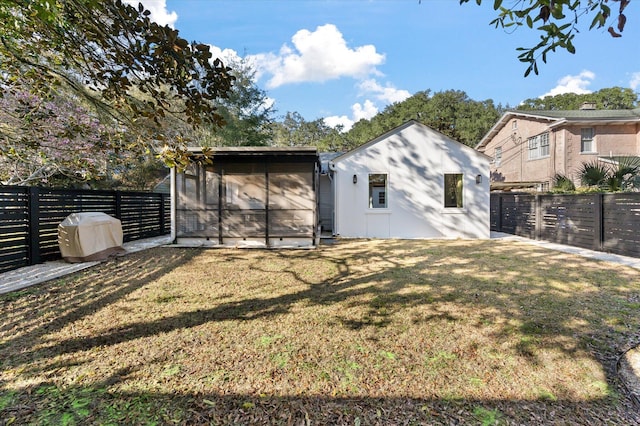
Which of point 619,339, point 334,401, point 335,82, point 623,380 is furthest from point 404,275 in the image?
point 335,82

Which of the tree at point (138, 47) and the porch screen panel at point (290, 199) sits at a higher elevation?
the tree at point (138, 47)

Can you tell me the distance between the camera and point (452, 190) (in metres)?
10.7

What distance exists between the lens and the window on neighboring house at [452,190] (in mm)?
10586

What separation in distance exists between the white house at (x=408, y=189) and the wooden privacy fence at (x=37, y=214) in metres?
6.88

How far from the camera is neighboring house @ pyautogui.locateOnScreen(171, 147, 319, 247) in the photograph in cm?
858

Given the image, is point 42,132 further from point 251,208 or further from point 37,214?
point 251,208

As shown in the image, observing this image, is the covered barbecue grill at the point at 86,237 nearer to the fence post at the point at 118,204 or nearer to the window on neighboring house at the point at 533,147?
the fence post at the point at 118,204

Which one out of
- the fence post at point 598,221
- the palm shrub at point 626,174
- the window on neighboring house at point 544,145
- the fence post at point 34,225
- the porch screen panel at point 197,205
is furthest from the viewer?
the window on neighboring house at point 544,145

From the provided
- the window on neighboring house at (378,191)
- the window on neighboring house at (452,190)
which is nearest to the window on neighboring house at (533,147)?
the window on neighboring house at (452,190)

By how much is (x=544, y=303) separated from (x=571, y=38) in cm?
344

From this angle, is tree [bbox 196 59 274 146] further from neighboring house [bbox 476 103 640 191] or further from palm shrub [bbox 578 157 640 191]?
palm shrub [bbox 578 157 640 191]

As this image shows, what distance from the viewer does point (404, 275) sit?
5.39m

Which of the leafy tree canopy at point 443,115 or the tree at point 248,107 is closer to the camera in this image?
the tree at point 248,107

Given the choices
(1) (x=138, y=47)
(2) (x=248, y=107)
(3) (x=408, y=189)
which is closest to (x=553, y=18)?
(1) (x=138, y=47)
